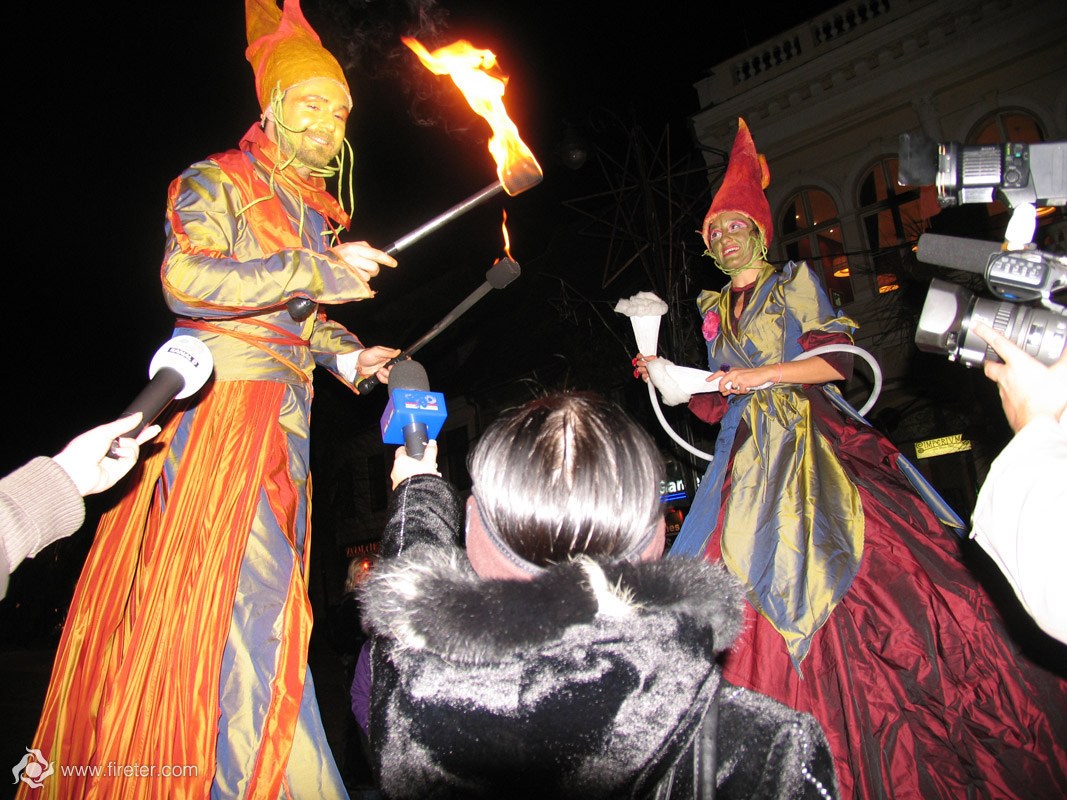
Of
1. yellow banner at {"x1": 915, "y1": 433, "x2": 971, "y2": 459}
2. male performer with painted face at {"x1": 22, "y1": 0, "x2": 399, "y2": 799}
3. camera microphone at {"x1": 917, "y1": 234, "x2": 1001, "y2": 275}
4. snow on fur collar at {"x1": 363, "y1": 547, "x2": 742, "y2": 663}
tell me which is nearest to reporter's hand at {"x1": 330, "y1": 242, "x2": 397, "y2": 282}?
male performer with painted face at {"x1": 22, "y1": 0, "x2": 399, "y2": 799}

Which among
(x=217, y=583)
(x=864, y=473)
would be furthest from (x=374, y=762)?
(x=864, y=473)

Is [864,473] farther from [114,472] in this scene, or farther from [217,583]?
[114,472]

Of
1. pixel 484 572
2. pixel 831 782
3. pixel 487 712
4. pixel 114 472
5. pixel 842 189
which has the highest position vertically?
pixel 842 189

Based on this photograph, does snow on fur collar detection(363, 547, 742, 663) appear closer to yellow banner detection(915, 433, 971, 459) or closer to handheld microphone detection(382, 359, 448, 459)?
handheld microphone detection(382, 359, 448, 459)

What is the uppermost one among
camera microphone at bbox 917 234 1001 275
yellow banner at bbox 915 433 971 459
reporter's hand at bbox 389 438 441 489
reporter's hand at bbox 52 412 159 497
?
camera microphone at bbox 917 234 1001 275

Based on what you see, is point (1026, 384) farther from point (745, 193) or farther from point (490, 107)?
point (490, 107)

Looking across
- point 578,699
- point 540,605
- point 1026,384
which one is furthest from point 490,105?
point 578,699

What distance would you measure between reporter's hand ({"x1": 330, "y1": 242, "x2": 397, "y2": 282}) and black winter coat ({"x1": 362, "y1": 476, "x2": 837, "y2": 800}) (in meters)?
1.40

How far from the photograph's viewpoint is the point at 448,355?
19000mm

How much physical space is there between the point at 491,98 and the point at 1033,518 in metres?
3.03

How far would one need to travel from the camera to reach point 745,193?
143 inches

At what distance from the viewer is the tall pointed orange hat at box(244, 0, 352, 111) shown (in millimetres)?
2529

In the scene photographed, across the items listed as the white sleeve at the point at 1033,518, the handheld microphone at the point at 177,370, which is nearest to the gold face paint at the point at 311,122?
the handheld microphone at the point at 177,370

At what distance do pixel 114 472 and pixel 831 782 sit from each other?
1514mm
